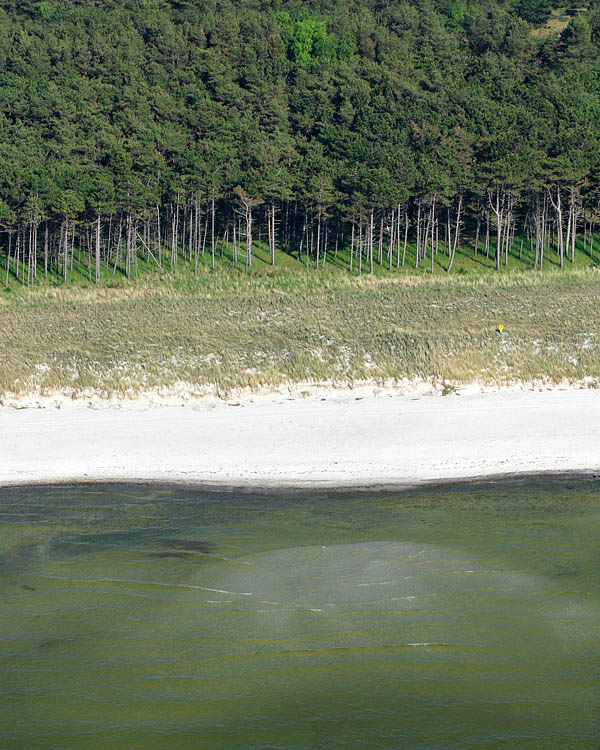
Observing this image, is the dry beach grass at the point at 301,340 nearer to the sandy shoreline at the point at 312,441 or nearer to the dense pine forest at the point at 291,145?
the sandy shoreline at the point at 312,441

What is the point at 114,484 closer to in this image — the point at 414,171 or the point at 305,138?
the point at 414,171

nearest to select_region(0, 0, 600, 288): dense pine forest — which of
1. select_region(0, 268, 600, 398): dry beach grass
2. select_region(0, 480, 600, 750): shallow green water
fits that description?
select_region(0, 268, 600, 398): dry beach grass

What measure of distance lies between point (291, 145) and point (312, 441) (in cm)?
7627

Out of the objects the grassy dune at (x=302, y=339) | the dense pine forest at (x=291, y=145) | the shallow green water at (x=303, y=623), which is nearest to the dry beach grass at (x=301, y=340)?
the grassy dune at (x=302, y=339)

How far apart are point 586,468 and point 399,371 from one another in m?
7.71

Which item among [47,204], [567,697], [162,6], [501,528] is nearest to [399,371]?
[501,528]

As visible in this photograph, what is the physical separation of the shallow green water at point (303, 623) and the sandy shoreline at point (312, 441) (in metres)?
1.44

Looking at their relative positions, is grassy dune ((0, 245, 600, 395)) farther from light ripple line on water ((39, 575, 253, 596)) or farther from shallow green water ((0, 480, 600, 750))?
light ripple line on water ((39, 575, 253, 596))

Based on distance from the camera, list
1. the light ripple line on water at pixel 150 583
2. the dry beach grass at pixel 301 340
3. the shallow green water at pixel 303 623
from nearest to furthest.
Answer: the shallow green water at pixel 303 623
the light ripple line on water at pixel 150 583
the dry beach grass at pixel 301 340

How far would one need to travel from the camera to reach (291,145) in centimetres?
8850

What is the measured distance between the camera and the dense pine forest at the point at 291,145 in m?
70.9

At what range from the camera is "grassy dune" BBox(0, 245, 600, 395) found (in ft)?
75.4

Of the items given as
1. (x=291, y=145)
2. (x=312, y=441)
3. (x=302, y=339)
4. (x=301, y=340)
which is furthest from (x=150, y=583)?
(x=291, y=145)

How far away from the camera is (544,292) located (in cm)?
3556
